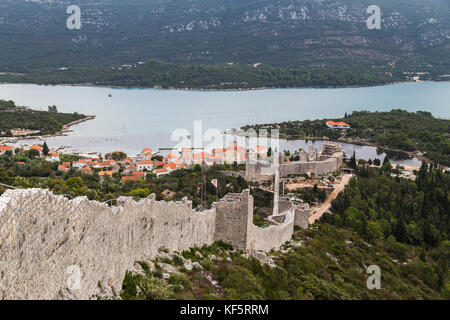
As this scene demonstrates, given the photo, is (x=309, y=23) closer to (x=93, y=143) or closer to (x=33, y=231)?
(x=93, y=143)

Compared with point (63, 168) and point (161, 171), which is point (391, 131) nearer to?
point (161, 171)

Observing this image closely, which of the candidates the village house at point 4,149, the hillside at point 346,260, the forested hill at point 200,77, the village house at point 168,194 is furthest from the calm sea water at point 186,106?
the hillside at point 346,260

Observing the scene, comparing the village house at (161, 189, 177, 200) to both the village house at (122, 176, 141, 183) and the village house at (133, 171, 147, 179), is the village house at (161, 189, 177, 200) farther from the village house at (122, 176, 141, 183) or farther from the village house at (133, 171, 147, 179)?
the village house at (133, 171, 147, 179)

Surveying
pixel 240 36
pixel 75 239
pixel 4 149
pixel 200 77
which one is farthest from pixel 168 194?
pixel 240 36

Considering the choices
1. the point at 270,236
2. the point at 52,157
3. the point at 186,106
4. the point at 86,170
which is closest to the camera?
the point at 270,236

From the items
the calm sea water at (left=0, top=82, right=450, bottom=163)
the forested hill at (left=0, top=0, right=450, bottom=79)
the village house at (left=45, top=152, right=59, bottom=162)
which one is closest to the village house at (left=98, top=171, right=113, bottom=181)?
the village house at (left=45, top=152, right=59, bottom=162)
